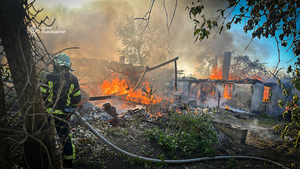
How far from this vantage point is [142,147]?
13.8 feet

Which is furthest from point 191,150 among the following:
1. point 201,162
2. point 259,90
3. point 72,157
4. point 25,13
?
point 259,90

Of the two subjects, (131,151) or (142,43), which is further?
(142,43)

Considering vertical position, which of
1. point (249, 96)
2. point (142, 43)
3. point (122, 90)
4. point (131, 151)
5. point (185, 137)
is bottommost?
point (131, 151)

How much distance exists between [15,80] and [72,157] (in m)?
2.23

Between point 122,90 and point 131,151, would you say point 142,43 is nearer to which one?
point 122,90

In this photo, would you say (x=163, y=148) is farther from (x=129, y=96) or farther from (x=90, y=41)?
(x=90, y=41)

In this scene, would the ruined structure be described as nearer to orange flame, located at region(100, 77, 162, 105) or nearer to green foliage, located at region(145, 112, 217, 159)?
orange flame, located at region(100, 77, 162, 105)

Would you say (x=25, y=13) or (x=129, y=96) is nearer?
(x=25, y=13)

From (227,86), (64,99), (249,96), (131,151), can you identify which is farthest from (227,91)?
(64,99)

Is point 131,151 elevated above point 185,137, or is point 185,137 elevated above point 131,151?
point 185,137

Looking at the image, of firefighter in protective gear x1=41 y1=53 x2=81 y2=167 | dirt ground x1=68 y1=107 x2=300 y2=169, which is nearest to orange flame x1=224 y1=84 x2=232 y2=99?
dirt ground x1=68 y1=107 x2=300 y2=169

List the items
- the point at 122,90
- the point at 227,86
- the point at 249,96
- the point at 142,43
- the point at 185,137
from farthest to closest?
the point at 142,43 → the point at 227,86 → the point at 249,96 → the point at 122,90 → the point at 185,137

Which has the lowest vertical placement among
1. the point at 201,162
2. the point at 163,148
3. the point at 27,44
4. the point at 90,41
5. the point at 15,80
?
the point at 201,162

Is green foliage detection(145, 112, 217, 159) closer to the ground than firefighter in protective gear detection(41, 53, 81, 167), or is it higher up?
closer to the ground
